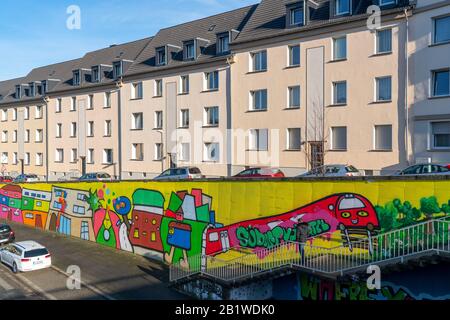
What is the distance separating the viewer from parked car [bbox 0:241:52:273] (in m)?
25.7

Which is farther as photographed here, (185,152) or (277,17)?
(185,152)

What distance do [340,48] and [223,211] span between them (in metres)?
15.6

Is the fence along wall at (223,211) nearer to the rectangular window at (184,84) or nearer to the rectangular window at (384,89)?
the rectangular window at (384,89)

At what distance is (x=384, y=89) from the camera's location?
2959 centimetres

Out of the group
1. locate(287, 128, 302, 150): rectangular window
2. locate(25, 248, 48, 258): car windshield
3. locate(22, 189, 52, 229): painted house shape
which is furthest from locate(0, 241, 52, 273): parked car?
locate(287, 128, 302, 150): rectangular window

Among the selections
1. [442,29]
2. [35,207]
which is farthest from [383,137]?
[35,207]

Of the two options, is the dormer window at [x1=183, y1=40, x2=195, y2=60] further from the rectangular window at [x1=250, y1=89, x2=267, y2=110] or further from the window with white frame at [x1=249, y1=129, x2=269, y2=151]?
the window with white frame at [x1=249, y1=129, x2=269, y2=151]

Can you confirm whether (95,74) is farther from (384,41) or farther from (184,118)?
(384,41)

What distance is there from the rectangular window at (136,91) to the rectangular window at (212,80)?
29.8ft

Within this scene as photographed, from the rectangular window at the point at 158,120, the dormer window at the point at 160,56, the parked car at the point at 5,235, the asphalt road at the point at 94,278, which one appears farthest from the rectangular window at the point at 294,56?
the parked car at the point at 5,235

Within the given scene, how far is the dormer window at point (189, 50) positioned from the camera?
42.1 metres

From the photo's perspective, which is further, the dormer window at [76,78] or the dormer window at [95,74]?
the dormer window at [76,78]

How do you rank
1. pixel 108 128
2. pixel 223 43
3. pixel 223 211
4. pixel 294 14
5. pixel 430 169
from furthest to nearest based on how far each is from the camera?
pixel 108 128
pixel 223 43
pixel 294 14
pixel 223 211
pixel 430 169

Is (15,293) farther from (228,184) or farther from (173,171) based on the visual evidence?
(173,171)
